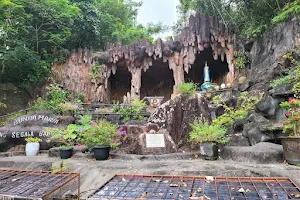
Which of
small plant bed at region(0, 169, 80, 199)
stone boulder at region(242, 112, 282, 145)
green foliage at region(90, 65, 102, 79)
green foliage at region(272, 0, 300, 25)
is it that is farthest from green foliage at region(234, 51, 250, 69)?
small plant bed at region(0, 169, 80, 199)

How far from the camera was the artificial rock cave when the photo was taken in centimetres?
1296

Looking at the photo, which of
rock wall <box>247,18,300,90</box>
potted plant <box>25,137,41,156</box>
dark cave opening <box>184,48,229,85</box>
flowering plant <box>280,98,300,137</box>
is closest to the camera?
flowering plant <box>280,98,300,137</box>

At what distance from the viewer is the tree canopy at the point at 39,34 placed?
11.4m

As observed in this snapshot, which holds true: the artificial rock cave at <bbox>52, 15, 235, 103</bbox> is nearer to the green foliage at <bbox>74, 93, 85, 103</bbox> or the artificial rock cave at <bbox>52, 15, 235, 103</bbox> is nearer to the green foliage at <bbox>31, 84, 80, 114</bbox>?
the green foliage at <bbox>74, 93, 85, 103</bbox>

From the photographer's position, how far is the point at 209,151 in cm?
495

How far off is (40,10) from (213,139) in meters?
13.2

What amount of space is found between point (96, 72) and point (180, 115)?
30.5 feet

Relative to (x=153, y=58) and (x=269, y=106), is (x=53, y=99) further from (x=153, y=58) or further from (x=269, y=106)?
(x=269, y=106)

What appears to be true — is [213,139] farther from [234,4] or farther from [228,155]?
[234,4]

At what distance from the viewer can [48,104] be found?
10875 millimetres

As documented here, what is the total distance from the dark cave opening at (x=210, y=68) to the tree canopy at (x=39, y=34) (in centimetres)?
724

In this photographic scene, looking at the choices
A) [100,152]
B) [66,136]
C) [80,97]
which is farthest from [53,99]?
[100,152]

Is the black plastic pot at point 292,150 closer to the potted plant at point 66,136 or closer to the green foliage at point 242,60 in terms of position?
the potted plant at point 66,136

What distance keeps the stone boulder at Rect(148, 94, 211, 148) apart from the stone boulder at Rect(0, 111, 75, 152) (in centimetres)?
408
